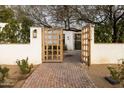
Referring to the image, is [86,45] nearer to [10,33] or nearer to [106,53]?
[106,53]

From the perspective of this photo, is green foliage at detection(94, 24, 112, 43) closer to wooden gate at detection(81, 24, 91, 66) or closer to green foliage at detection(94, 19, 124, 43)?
green foliage at detection(94, 19, 124, 43)

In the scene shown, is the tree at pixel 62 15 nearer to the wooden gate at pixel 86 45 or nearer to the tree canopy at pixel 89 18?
the tree canopy at pixel 89 18

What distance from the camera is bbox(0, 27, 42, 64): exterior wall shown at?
14.3 metres

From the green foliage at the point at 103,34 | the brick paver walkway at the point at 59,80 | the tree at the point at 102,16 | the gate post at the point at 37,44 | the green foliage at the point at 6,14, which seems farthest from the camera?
the green foliage at the point at 6,14

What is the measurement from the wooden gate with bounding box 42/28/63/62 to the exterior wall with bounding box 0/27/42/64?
1.15 ft

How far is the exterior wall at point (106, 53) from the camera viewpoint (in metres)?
14.3

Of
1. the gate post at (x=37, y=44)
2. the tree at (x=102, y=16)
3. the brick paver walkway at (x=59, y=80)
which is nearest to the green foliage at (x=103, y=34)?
the tree at (x=102, y=16)

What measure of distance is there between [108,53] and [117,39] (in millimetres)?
3821

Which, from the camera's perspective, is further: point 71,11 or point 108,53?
point 71,11

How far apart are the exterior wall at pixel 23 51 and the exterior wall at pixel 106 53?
335 centimetres

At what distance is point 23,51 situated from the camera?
14406 mm

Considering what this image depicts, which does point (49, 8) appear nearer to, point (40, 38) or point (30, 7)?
point (30, 7)

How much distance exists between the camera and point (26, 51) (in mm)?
14375
